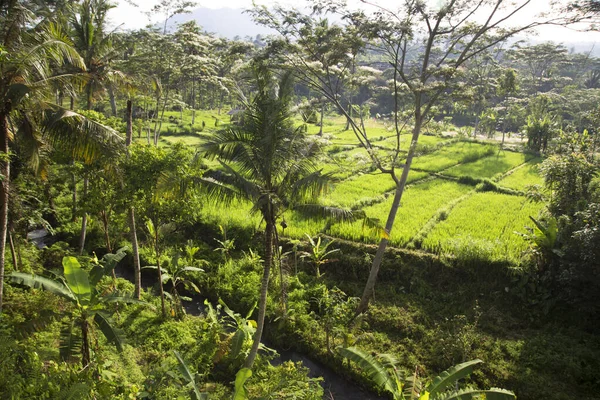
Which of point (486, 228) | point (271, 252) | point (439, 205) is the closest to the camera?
point (271, 252)

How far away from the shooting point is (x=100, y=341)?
7.85 m

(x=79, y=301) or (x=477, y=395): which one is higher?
(x=79, y=301)

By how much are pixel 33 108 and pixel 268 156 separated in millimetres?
3613

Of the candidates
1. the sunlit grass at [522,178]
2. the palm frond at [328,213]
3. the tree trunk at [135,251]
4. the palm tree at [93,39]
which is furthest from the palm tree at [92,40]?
the sunlit grass at [522,178]

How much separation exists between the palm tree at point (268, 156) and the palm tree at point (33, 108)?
1.89 metres

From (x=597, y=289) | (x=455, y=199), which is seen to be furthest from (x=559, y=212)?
(x=455, y=199)

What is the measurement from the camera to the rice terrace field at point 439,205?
10.2 meters

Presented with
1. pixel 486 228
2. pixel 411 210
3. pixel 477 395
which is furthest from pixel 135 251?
pixel 486 228

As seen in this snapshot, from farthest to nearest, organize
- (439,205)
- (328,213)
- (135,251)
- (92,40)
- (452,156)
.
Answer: (452,156), (439,205), (92,40), (135,251), (328,213)

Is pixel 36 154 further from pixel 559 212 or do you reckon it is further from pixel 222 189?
pixel 559 212

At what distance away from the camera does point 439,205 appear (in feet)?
46.2

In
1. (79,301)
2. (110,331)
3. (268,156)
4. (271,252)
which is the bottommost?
(110,331)

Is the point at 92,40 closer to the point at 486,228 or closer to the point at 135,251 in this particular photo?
the point at 135,251

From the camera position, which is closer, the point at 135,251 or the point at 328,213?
the point at 328,213
